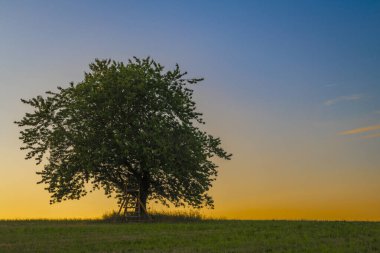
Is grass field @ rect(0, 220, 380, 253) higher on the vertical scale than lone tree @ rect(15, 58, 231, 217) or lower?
lower

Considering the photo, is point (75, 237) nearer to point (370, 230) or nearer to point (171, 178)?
point (370, 230)

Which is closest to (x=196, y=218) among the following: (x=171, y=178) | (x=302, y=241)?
(x=171, y=178)

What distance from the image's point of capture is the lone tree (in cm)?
4634

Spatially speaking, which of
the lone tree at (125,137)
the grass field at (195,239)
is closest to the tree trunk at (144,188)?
the lone tree at (125,137)

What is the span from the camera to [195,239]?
27.3m

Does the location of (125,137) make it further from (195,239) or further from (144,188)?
(195,239)

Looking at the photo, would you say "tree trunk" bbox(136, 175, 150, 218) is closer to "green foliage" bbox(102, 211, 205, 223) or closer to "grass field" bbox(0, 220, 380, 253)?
"green foliage" bbox(102, 211, 205, 223)

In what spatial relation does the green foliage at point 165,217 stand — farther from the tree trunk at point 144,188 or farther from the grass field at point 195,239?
the grass field at point 195,239

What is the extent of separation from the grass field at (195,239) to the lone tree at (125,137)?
39.6 ft

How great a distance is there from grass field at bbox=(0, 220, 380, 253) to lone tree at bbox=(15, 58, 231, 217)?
1206 centimetres

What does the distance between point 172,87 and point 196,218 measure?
1189 cm

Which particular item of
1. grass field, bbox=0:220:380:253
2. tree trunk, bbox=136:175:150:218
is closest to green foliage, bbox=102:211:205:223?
tree trunk, bbox=136:175:150:218

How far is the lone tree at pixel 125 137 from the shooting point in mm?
46344

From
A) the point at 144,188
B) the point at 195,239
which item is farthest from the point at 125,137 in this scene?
the point at 195,239
